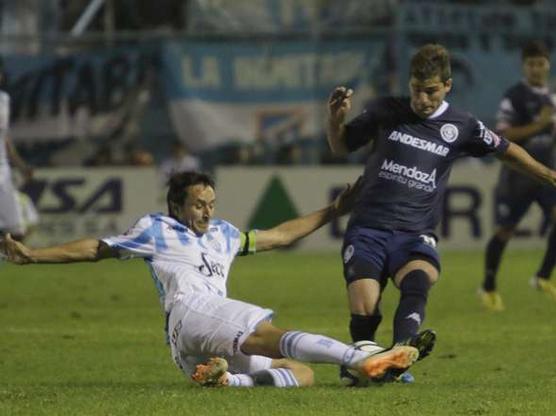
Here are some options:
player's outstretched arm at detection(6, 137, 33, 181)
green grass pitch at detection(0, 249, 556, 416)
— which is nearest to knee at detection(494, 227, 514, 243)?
green grass pitch at detection(0, 249, 556, 416)

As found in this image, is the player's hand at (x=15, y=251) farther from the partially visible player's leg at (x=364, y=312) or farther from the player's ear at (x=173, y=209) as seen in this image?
the partially visible player's leg at (x=364, y=312)

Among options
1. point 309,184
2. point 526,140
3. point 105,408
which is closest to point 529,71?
point 526,140

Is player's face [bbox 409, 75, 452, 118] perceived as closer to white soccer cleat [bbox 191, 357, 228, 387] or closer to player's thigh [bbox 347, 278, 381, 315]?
player's thigh [bbox 347, 278, 381, 315]

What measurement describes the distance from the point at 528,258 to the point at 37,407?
1573cm

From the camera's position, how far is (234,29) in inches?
1045

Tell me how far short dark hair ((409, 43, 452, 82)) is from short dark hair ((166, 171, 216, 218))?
4.89ft

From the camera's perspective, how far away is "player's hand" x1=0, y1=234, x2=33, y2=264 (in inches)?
361

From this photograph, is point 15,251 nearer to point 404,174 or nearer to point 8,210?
point 404,174

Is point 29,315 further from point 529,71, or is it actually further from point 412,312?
point 412,312

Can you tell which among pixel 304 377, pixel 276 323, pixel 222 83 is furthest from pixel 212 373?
pixel 222 83

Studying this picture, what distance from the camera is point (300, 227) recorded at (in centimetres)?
1022

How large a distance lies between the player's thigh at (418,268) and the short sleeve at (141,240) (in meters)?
1.59

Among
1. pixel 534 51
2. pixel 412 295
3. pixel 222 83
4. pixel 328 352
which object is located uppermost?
pixel 534 51

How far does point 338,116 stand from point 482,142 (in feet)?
3.45
